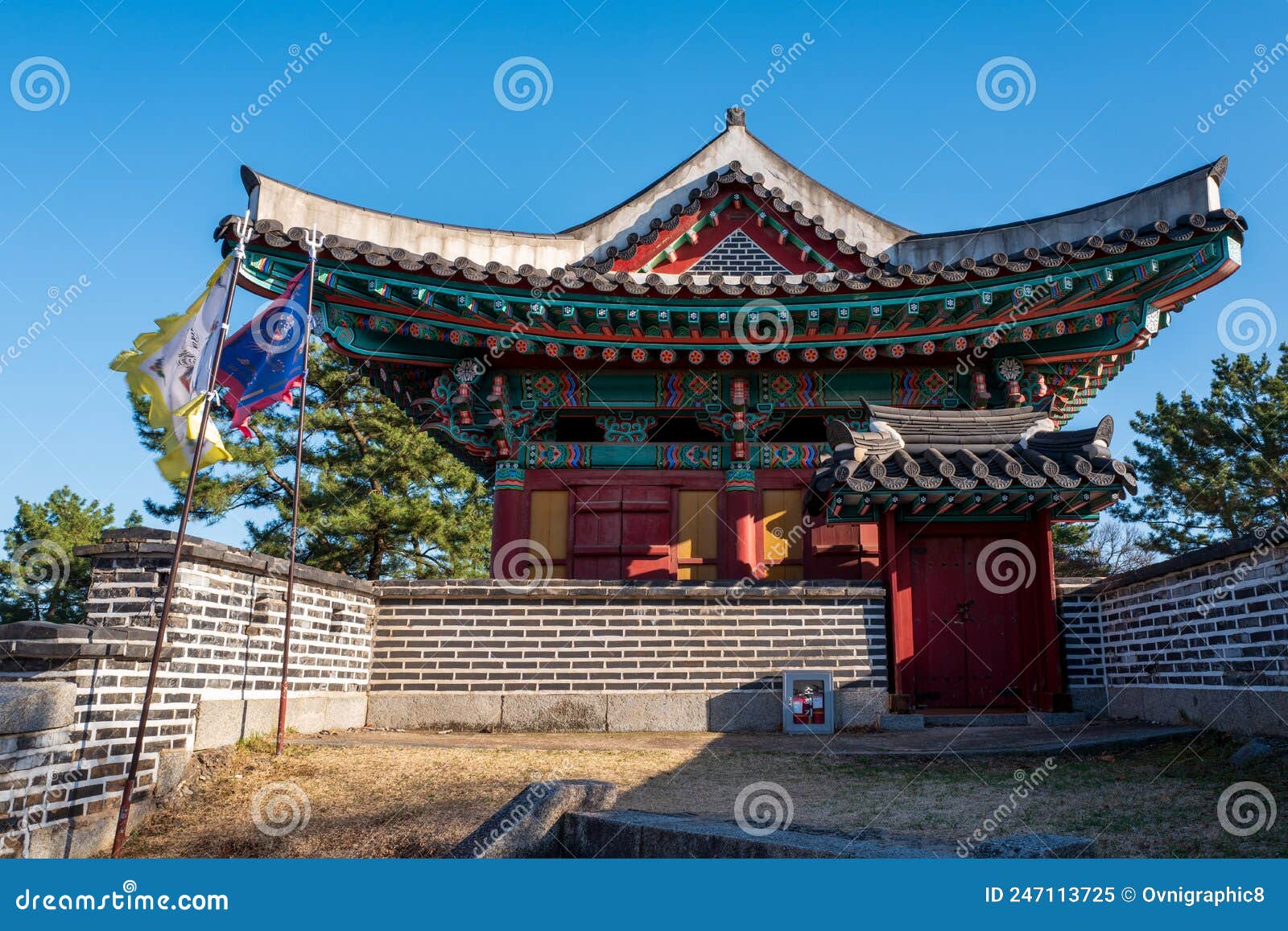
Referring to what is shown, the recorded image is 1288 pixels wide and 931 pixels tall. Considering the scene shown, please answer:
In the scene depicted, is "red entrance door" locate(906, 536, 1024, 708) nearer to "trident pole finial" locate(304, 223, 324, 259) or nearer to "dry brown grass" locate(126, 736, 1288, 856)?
"dry brown grass" locate(126, 736, 1288, 856)

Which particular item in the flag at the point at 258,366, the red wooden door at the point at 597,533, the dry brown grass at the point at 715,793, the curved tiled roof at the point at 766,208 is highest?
the curved tiled roof at the point at 766,208

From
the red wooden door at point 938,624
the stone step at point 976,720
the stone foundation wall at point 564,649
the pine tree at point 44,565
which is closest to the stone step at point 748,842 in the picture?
the stone foundation wall at point 564,649

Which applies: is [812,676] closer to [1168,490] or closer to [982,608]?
[982,608]

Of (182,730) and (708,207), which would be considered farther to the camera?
(708,207)

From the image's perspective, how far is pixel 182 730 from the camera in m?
6.36

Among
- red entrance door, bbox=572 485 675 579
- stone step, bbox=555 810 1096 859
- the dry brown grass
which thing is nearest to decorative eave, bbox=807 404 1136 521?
red entrance door, bbox=572 485 675 579

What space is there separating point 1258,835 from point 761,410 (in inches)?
295

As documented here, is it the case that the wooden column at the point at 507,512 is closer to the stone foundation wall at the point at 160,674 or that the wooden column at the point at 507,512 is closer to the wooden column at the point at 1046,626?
the stone foundation wall at the point at 160,674

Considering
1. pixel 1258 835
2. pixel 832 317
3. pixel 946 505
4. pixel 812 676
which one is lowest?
pixel 1258 835

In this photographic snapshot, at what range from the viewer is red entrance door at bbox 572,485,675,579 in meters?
11.5

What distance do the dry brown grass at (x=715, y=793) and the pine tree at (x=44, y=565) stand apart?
80.2ft

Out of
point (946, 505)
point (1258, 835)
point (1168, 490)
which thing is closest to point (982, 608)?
point (946, 505)

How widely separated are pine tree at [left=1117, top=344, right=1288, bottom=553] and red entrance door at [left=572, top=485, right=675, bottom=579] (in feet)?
52.6

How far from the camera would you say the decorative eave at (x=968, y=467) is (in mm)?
8891
